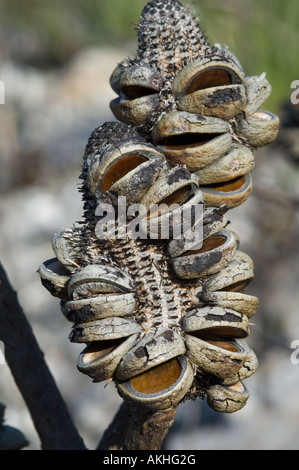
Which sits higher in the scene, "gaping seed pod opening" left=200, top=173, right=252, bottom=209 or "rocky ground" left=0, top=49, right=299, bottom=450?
"gaping seed pod opening" left=200, top=173, right=252, bottom=209

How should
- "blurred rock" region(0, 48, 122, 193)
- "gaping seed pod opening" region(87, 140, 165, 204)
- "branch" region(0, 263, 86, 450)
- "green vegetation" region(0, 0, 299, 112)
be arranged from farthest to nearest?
"blurred rock" region(0, 48, 122, 193) → "green vegetation" region(0, 0, 299, 112) → "branch" region(0, 263, 86, 450) → "gaping seed pod opening" region(87, 140, 165, 204)

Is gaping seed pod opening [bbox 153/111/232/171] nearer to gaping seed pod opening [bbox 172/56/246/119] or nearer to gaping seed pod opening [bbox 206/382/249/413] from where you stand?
gaping seed pod opening [bbox 172/56/246/119]

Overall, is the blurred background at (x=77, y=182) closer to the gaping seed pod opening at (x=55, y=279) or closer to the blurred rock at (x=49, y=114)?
the blurred rock at (x=49, y=114)

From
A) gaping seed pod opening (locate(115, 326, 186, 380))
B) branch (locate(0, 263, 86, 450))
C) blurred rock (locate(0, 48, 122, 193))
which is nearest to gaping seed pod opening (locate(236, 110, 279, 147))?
gaping seed pod opening (locate(115, 326, 186, 380))

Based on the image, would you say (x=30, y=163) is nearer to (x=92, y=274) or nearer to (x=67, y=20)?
(x=67, y=20)

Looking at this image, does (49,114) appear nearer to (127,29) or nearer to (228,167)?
(127,29)

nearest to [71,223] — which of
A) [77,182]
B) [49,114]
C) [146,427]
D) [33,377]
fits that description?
[77,182]

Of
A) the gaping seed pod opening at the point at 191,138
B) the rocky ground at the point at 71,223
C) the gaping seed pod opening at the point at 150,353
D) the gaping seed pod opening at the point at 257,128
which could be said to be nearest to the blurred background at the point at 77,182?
the rocky ground at the point at 71,223
